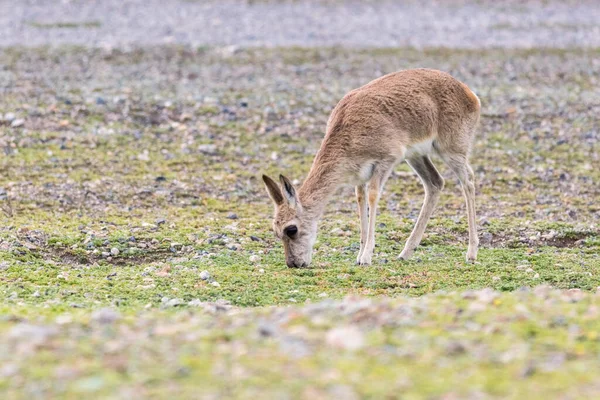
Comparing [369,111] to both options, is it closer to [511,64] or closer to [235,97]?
[235,97]

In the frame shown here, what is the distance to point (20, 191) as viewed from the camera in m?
15.1

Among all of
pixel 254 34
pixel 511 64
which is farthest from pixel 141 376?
pixel 254 34

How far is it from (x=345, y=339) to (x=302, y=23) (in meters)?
25.9

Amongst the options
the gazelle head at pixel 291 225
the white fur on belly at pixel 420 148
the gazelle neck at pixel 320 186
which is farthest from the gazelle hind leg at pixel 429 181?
the gazelle head at pixel 291 225

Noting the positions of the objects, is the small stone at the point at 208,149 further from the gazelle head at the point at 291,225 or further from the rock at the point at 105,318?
the rock at the point at 105,318

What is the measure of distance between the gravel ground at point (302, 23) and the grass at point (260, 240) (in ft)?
6.34

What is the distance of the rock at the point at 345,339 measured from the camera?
6.16 metres

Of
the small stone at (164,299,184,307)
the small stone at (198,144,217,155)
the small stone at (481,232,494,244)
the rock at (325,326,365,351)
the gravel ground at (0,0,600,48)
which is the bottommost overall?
the small stone at (481,232,494,244)

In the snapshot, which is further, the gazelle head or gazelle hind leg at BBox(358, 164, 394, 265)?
gazelle hind leg at BBox(358, 164, 394, 265)

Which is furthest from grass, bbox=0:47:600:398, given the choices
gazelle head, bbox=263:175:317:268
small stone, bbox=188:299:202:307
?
gazelle head, bbox=263:175:317:268

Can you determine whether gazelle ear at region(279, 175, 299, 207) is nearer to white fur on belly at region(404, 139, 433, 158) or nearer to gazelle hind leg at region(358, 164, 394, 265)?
gazelle hind leg at region(358, 164, 394, 265)

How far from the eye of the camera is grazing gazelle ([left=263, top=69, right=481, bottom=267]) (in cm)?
1166

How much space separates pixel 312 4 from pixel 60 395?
1229 inches

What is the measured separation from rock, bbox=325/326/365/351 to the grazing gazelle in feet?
16.9
